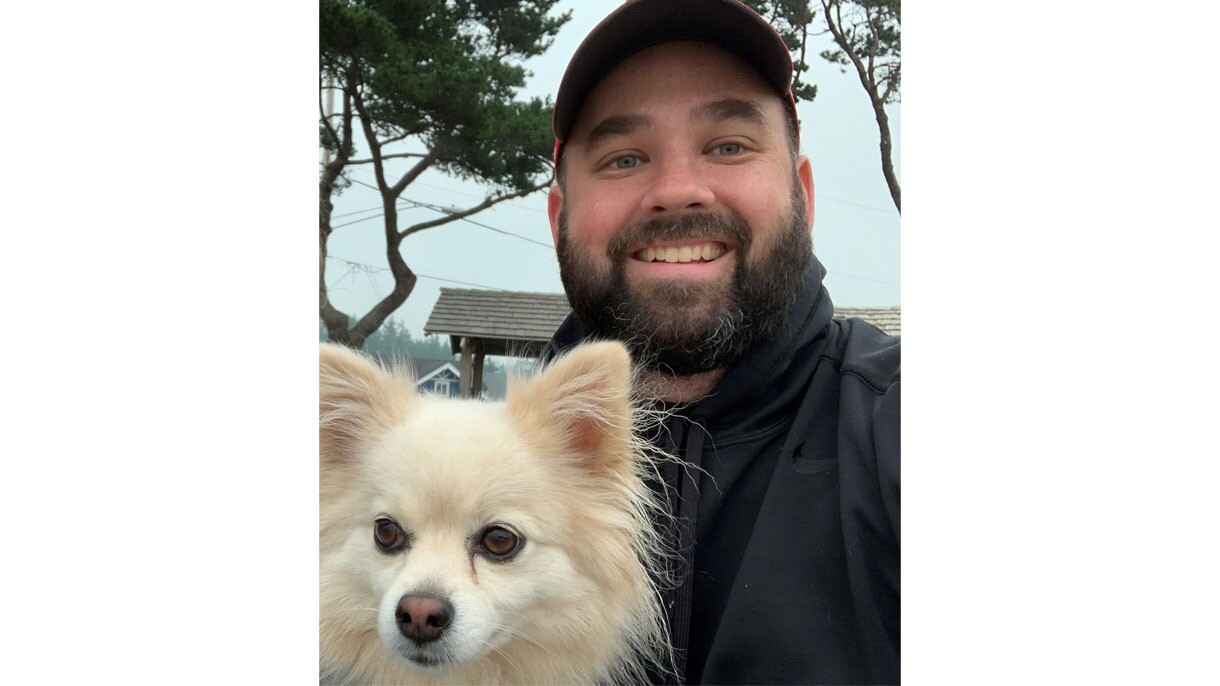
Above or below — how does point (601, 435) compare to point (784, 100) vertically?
below

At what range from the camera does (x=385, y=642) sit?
1362 millimetres

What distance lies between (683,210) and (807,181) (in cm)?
28

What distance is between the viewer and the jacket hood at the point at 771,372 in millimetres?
1631

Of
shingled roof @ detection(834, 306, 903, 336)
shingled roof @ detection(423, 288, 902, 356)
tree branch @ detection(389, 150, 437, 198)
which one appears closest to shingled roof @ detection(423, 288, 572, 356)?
shingled roof @ detection(423, 288, 902, 356)

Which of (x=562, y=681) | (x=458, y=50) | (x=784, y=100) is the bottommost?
(x=562, y=681)

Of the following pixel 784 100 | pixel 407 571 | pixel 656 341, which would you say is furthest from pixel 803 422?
pixel 407 571

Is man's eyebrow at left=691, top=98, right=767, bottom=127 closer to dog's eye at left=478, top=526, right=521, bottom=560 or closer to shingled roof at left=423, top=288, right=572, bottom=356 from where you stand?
shingled roof at left=423, top=288, right=572, bottom=356

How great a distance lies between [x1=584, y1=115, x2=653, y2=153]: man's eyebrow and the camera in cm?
160

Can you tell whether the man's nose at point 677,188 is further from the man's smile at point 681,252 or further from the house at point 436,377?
the house at point 436,377

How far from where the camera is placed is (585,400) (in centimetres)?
148

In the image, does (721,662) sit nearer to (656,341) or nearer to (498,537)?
(498,537)

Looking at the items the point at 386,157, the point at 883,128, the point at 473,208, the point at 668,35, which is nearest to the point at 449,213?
the point at 473,208

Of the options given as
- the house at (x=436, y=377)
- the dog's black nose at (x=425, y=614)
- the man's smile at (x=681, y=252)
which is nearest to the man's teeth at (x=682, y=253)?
the man's smile at (x=681, y=252)
